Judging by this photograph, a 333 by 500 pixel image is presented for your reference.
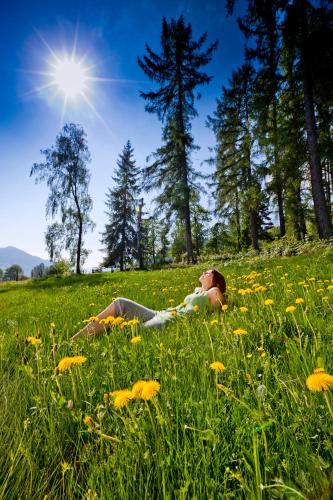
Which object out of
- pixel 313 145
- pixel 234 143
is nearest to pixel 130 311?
pixel 313 145

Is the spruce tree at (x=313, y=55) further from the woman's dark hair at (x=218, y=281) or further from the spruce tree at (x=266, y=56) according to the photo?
the woman's dark hair at (x=218, y=281)

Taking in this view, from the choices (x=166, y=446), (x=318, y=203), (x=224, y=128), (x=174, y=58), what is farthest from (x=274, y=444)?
(x=174, y=58)

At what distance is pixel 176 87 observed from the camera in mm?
21625

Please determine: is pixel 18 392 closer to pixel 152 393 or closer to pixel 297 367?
pixel 152 393

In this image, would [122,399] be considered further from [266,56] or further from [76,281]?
[266,56]

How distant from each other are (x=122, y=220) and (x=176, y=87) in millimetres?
21446

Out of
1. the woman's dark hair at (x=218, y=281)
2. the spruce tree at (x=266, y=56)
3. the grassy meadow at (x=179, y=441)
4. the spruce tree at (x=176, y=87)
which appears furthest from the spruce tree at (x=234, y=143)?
the grassy meadow at (x=179, y=441)

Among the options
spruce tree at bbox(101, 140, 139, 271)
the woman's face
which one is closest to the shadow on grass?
the woman's face

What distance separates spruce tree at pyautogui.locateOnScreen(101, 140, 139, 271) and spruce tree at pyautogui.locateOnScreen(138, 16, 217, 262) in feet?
62.0

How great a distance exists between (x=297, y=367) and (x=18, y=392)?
138 cm

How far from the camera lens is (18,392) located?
4.73 feet

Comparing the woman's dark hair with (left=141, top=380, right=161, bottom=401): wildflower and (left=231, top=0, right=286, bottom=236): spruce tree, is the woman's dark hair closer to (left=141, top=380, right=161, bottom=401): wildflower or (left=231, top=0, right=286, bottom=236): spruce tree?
(left=141, top=380, right=161, bottom=401): wildflower

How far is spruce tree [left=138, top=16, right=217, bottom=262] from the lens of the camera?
21.0m

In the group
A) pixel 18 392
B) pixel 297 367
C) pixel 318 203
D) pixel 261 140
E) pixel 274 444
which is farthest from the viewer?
pixel 261 140
